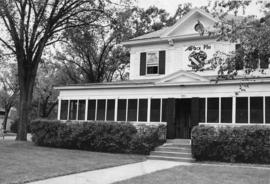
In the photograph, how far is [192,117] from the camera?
1725 centimetres

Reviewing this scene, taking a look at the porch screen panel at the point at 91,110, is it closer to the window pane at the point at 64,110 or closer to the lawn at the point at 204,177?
the window pane at the point at 64,110

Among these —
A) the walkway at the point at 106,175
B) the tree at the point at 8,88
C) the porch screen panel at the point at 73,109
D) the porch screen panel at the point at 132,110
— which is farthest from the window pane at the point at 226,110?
the tree at the point at 8,88

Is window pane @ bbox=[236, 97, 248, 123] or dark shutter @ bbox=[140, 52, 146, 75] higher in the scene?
dark shutter @ bbox=[140, 52, 146, 75]

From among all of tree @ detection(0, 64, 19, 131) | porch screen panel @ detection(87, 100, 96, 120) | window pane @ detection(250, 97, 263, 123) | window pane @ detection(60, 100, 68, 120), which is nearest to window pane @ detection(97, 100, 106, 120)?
porch screen panel @ detection(87, 100, 96, 120)

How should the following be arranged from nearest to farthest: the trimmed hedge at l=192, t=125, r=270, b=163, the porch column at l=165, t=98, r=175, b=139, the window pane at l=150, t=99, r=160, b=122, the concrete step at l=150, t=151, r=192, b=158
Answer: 1. the trimmed hedge at l=192, t=125, r=270, b=163
2. the concrete step at l=150, t=151, r=192, b=158
3. the porch column at l=165, t=98, r=175, b=139
4. the window pane at l=150, t=99, r=160, b=122

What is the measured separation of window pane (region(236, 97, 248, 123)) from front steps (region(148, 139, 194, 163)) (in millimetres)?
2607

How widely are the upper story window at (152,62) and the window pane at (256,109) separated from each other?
657 cm

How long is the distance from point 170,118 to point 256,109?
4.17m

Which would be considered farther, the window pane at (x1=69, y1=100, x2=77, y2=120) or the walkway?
the window pane at (x1=69, y1=100, x2=77, y2=120)

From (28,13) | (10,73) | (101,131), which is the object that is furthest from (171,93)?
(10,73)

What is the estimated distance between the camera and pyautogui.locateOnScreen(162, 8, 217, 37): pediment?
66.8 feet

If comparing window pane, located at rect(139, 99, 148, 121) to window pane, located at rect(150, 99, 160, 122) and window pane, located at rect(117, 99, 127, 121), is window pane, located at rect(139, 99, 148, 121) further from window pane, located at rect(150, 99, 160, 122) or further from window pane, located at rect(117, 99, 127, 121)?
window pane, located at rect(117, 99, 127, 121)

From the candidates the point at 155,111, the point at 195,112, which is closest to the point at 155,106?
the point at 155,111

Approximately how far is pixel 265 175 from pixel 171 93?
795 cm
